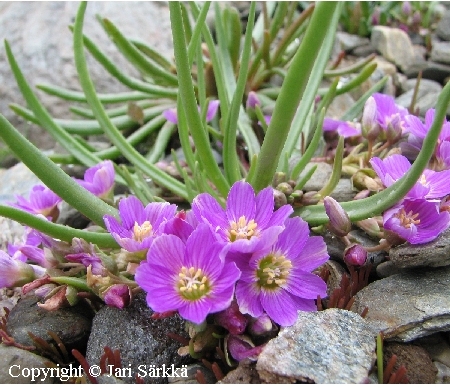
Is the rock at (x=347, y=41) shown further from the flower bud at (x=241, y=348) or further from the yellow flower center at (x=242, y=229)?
the flower bud at (x=241, y=348)

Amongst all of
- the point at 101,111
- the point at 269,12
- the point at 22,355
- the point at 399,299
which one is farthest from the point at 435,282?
the point at 269,12

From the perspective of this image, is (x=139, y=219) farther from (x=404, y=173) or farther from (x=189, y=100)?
(x=404, y=173)

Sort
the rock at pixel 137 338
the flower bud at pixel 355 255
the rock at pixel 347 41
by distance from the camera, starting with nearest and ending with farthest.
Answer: the rock at pixel 137 338
the flower bud at pixel 355 255
the rock at pixel 347 41

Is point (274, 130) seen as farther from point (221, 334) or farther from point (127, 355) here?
point (127, 355)

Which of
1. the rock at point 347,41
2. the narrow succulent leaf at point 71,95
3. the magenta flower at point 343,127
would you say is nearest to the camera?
the magenta flower at point 343,127

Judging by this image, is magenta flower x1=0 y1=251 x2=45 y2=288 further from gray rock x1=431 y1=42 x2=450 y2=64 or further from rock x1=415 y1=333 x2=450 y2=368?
gray rock x1=431 y1=42 x2=450 y2=64

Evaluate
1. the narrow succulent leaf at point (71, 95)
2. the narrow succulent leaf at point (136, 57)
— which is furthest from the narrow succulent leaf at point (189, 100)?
the narrow succulent leaf at point (71, 95)

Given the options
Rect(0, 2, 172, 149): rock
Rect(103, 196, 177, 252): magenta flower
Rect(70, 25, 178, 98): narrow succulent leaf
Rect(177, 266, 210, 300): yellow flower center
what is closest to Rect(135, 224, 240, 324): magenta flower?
Rect(177, 266, 210, 300): yellow flower center
